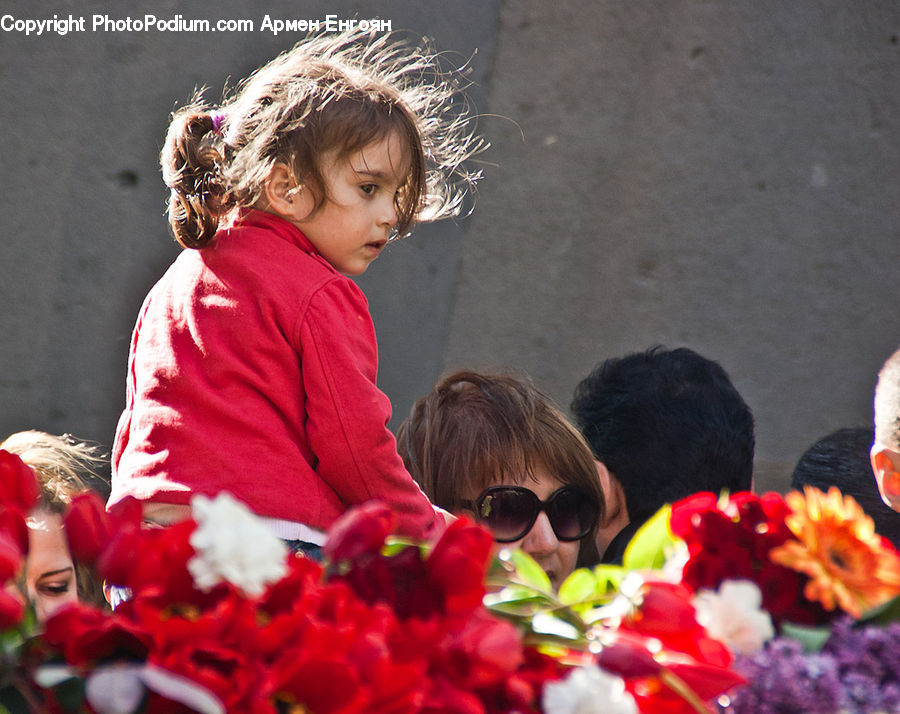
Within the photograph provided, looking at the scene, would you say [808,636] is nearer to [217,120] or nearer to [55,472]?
[217,120]

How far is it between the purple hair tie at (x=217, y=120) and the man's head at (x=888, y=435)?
1.18m

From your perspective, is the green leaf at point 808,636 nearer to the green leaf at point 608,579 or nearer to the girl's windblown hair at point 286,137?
the green leaf at point 608,579

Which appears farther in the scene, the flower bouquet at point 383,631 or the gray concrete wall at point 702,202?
the gray concrete wall at point 702,202

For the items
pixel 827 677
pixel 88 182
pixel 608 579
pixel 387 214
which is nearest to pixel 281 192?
pixel 387 214

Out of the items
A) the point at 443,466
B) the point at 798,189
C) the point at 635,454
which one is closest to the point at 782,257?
the point at 798,189

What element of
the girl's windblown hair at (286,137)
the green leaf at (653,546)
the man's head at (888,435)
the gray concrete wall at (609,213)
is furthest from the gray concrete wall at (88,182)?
the green leaf at (653,546)

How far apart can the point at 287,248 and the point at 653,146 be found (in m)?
2.21

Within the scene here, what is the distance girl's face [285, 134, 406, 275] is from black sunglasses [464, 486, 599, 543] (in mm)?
534

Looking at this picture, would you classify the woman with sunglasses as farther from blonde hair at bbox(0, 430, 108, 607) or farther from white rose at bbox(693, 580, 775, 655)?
white rose at bbox(693, 580, 775, 655)

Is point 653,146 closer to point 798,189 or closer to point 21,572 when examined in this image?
point 798,189

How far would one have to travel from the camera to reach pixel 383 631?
2.44 feet

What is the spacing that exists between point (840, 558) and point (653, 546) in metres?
0.19

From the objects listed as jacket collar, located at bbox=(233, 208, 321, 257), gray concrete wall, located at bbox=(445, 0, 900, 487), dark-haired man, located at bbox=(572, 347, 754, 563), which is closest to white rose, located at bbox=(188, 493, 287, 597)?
jacket collar, located at bbox=(233, 208, 321, 257)

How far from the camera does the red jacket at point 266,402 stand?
166 cm
